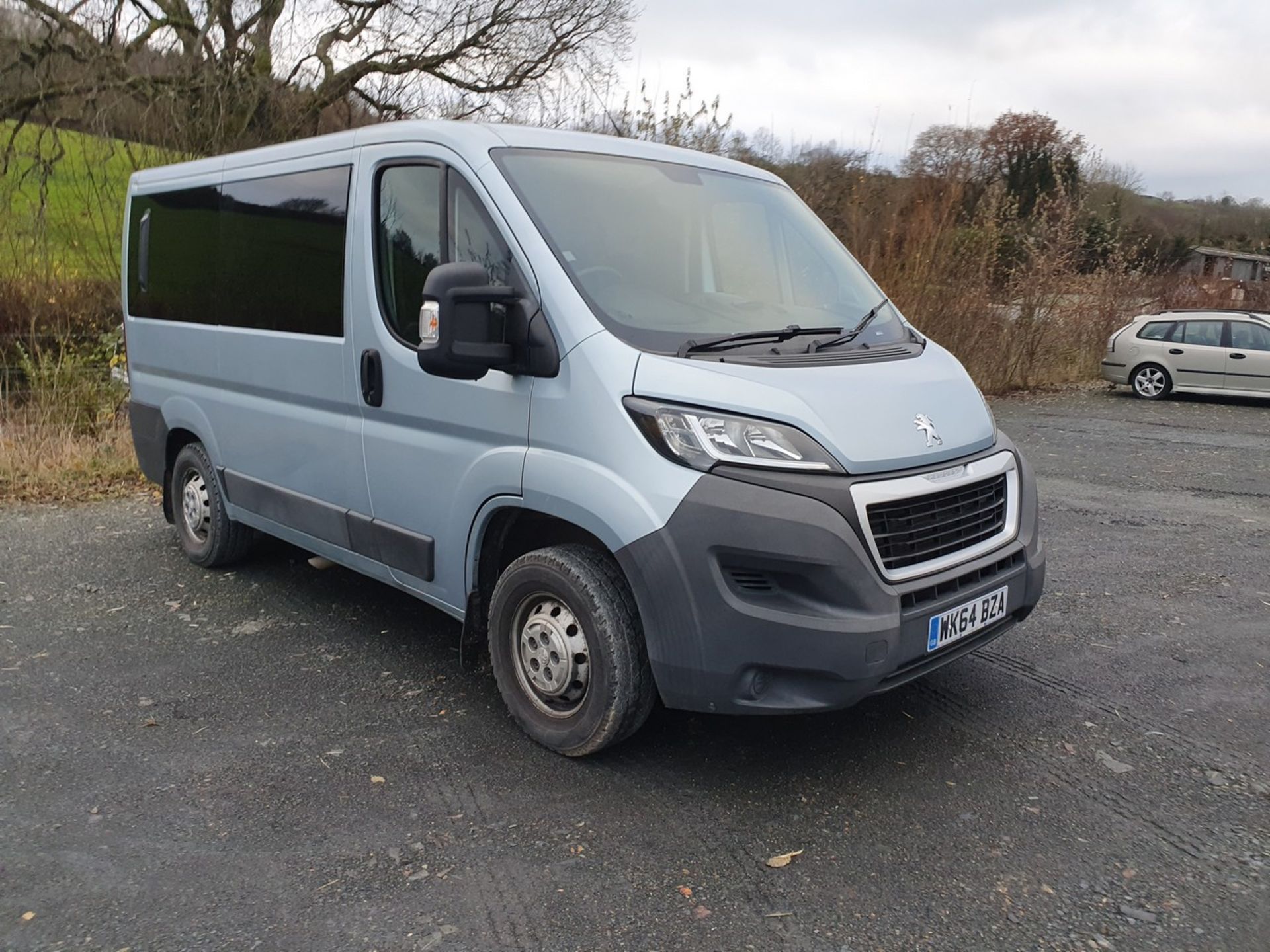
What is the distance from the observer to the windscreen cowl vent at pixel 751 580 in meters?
3.04

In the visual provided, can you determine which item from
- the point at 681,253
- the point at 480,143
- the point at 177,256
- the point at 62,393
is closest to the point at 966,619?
the point at 681,253

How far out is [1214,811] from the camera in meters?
3.24

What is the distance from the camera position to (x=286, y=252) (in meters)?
4.59

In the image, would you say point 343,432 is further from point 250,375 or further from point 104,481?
point 104,481

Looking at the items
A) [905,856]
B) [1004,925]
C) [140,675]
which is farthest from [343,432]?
[1004,925]

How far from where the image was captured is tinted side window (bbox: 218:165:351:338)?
4277 millimetres

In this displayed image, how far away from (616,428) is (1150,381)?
15680mm

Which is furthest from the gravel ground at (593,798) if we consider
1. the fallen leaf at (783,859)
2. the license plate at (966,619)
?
the license plate at (966,619)

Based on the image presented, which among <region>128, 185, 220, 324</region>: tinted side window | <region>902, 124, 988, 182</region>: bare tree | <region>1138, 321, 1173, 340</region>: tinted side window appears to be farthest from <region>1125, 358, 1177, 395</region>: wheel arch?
<region>128, 185, 220, 324</region>: tinted side window

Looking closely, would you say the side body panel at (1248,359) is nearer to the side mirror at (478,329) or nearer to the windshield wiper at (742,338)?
the windshield wiper at (742,338)

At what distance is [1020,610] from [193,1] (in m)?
15.9

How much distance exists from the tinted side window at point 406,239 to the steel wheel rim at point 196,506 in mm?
2271

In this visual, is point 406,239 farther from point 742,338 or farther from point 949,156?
point 949,156

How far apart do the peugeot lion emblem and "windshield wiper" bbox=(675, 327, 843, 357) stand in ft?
1.78
